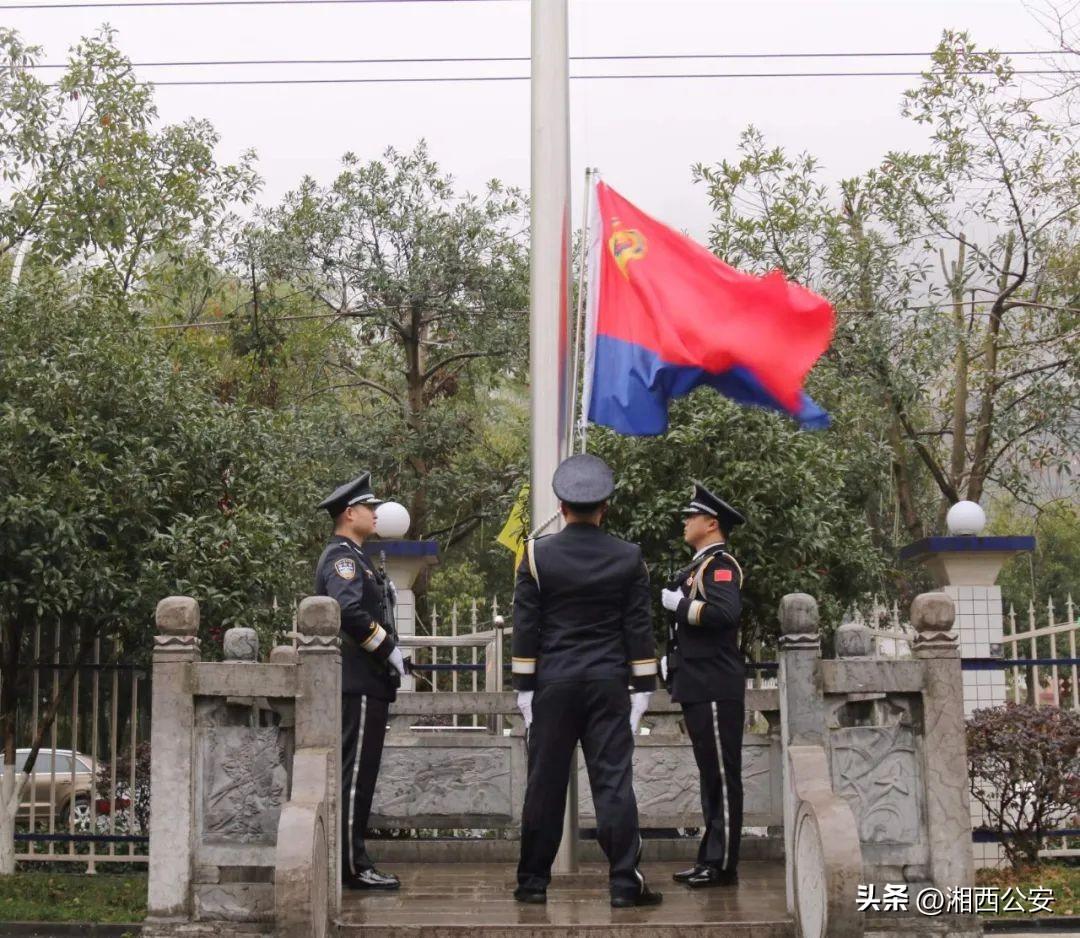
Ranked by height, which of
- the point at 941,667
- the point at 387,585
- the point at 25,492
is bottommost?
the point at 941,667

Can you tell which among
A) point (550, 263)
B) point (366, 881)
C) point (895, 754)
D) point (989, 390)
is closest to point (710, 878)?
point (895, 754)

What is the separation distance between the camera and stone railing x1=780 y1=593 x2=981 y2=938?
19.4 ft

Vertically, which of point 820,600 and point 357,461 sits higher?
point 357,461

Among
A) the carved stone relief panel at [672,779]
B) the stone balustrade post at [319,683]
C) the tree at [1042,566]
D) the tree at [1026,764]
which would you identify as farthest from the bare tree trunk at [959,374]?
the tree at [1042,566]

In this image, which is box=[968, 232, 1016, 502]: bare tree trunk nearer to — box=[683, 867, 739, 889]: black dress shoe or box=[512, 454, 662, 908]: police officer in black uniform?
box=[683, 867, 739, 889]: black dress shoe

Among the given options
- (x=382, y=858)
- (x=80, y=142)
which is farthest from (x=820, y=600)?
(x=80, y=142)

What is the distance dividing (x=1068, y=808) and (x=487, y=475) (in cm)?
1007

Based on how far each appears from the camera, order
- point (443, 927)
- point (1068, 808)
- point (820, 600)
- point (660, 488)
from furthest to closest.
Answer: point (820, 600) < point (660, 488) < point (1068, 808) < point (443, 927)

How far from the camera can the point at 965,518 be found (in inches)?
458

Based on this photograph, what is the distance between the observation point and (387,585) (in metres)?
7.18

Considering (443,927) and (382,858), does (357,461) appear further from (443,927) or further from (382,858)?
(443,927)

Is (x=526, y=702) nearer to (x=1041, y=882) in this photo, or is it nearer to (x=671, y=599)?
(x=671, y=599)

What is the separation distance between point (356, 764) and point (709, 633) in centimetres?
178

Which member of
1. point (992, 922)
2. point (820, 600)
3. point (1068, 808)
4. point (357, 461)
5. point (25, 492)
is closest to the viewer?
point (992, 922)
